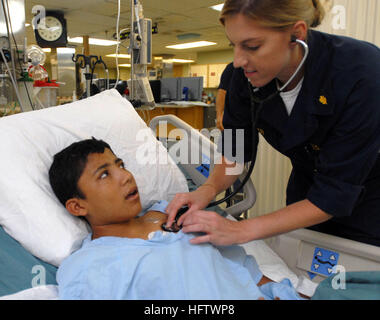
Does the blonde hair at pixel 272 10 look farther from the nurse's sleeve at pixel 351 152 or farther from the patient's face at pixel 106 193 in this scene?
the patient's face at pixel 106 193

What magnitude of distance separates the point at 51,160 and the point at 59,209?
219mm

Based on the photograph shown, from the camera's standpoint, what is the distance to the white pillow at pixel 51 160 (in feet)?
3.49

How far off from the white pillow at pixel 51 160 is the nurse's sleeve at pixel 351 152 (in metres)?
0.74

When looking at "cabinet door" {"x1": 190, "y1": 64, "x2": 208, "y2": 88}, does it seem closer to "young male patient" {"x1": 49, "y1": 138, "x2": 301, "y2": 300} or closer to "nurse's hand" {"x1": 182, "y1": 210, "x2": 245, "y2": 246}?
"young male patient" {"x1": 49, "y1": 138, "x2": 301, "y2": 300}

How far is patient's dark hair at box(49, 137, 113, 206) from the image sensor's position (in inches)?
43.9

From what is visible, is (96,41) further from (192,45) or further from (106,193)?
(106,193)

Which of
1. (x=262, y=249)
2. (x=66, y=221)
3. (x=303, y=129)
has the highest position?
(x=303, y=129)

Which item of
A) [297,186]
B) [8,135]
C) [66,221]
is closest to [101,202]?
[66,221]

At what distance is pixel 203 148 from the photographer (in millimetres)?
1624

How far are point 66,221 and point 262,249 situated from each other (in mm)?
704

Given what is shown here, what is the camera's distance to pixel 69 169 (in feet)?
3.68

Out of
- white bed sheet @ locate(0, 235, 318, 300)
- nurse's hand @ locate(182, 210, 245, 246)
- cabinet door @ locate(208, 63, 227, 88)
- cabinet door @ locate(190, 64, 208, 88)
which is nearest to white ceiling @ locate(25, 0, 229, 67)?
cabinet door @ locate(208, 63, 227, 88)

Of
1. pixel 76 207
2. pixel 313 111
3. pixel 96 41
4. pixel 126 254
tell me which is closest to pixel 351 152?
pixel 313 111
